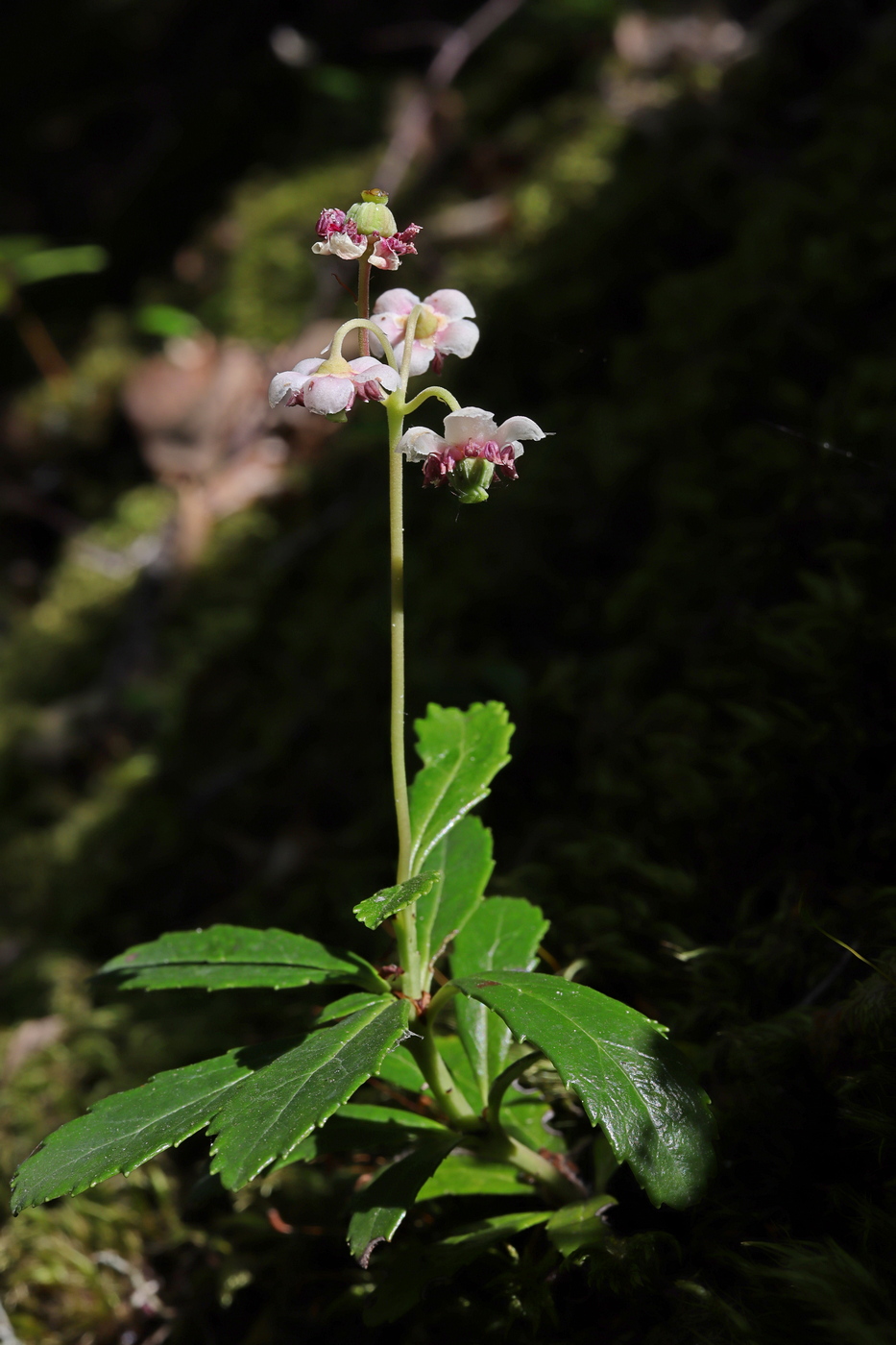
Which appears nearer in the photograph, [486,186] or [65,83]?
[486,186]

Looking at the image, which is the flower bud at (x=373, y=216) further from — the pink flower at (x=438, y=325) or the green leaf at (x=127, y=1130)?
the green leaf at (x=127, y=1130)

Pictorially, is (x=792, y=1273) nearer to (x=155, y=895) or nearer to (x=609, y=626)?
(x=609, y=626)

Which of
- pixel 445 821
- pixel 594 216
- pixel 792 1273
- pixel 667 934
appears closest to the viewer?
pixel 792 1273

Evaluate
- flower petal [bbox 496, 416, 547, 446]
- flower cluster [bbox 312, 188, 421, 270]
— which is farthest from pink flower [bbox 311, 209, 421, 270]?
flower petal [bbox 496, 416, 547, 446]

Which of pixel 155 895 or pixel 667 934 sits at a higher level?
pixel 155 895

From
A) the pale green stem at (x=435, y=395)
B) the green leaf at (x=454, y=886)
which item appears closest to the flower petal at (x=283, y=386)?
the pale green stem at (x=435, y=395)

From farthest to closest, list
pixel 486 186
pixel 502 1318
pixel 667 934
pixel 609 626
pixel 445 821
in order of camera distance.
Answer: pixel 486 186
pixel 609 626
pixel 667 934
pixel 445 821
pixel 502 1318

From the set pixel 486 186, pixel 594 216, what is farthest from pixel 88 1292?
pixel 486 186
